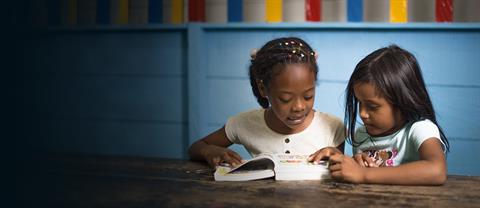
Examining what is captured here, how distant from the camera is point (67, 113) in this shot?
0.75 meters

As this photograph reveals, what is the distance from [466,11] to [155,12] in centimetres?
118

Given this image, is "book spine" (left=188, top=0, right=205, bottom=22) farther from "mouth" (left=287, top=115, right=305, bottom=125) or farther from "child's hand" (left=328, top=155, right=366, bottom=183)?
"child's hand" (left=328, top=155, right=366, bottom=183)

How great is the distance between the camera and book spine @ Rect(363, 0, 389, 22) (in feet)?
7.35

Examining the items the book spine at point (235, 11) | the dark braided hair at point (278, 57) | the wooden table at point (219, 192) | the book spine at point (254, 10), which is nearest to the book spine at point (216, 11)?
the book spine at point (254, 10)

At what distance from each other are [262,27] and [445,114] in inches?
28.3

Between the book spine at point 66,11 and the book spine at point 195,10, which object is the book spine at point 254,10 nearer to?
the book spine at point 195,10

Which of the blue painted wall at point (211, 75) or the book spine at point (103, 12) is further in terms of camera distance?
the book spine at point (103, 12)

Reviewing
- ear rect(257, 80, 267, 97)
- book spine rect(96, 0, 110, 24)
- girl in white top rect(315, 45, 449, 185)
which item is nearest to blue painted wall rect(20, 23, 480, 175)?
book spine rect(96, 0, 110, 24)

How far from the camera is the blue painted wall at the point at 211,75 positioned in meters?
2.03

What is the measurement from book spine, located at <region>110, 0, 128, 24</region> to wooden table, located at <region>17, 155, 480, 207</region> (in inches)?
53.2

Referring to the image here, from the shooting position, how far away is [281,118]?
3.99 ft

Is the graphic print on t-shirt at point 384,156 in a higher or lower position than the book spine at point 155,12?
lower

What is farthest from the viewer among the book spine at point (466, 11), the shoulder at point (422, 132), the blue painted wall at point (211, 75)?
the book spine at point (466, 11)

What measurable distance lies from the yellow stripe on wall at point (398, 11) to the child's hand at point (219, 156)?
109 cm
